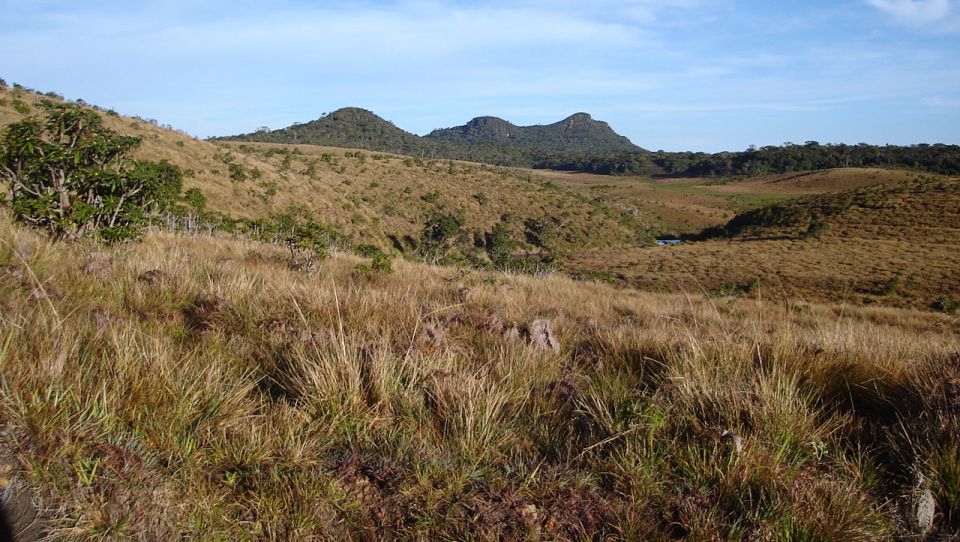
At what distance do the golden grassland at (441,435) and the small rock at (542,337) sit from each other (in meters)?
0.17

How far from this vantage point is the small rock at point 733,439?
7.91 feet

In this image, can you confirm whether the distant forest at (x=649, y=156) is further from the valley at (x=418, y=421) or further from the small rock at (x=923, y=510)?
the small rock at (x=923, y=510)

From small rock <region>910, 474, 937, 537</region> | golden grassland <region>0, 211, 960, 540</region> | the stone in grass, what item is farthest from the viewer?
small rock <region>910, 474, 937, 537</region>

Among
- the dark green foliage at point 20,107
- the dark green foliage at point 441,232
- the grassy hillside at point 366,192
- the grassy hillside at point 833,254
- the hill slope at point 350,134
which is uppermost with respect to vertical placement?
the hill slope at point 350,134

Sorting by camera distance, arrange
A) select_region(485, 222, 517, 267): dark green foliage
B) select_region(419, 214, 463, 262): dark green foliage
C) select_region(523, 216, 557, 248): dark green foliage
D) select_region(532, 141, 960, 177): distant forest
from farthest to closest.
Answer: select_region(532, 141, 960, 177): distant forest
select_region(523, 216, 557, 248): dark green foliage
select_region(485, 222, 517, 267): dark green foliage
select_region(419, 214, 463, 262): dark green foliage

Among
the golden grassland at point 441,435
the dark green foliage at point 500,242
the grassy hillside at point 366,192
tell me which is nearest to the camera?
the golden grassland at point 441,435

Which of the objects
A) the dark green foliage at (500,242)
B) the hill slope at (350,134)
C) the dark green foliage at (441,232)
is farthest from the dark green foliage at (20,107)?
the hill slope at (350,134)

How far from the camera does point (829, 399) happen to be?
3.21 m

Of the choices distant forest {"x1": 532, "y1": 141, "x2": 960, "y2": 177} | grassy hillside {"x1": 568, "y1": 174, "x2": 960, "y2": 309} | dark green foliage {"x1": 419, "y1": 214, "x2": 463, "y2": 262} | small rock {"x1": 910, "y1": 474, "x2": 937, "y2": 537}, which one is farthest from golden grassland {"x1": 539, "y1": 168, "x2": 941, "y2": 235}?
small rock {"x1": 910, "y1": 474, "x2": 937, "y2": 537}

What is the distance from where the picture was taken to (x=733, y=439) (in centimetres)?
249

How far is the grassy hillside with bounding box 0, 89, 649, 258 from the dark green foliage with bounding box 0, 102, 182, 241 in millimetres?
18781

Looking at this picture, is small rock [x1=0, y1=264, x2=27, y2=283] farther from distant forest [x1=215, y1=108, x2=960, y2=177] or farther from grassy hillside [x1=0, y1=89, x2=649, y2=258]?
distant forest [x1=215, y1=108, x2=960, y2=177]

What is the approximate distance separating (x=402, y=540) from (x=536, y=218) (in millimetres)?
60583

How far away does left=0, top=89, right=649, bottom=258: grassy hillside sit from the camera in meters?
36.5
